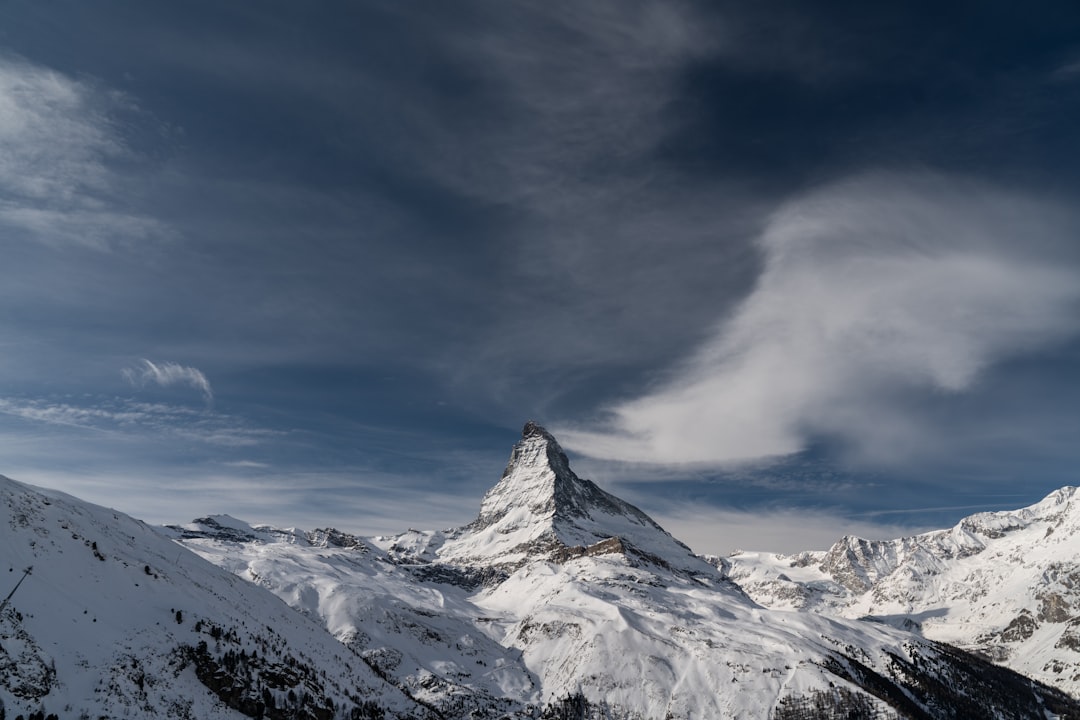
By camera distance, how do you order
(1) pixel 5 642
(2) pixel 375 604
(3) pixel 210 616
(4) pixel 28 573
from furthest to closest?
(2) pixel 375 604
(3) pixel 210 616
(4) pixel 28 573
(1) pixel 5 642

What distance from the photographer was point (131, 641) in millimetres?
47469

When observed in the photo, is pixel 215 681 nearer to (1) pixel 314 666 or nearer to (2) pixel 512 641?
(1) pixel 314 666

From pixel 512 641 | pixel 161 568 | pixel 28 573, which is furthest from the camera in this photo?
pixel 512 641

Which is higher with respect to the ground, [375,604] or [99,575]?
[99,575]

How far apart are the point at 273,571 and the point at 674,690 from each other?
134414 millimetres

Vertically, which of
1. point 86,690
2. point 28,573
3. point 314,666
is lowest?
point 314,666

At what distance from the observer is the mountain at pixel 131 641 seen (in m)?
37.9

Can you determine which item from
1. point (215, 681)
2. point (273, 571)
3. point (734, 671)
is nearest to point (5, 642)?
point (215, 681)

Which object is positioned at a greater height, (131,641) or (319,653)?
(131,641)

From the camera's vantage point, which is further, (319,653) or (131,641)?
(319,653)

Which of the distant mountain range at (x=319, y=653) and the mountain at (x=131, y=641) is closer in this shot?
the mountain at (x=131, y=641)

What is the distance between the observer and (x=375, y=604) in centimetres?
17625

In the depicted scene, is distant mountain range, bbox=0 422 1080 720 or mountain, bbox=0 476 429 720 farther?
→ distant mountain range, bbox=0 422 1080 720

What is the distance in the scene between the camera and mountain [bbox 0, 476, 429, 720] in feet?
124
